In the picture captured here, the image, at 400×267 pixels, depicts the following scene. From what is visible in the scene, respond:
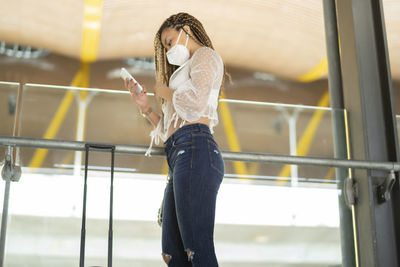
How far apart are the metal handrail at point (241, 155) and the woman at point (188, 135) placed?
0.16 meters

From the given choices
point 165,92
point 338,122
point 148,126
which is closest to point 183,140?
point 165,92

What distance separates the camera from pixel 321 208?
277 cm

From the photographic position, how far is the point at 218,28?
11.9 ft

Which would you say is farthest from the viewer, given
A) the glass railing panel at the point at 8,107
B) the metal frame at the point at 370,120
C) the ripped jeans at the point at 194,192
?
the metal frame at the point at 370,120

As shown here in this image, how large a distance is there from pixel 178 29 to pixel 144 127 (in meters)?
0.71

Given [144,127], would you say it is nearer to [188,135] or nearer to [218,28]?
[188,135]

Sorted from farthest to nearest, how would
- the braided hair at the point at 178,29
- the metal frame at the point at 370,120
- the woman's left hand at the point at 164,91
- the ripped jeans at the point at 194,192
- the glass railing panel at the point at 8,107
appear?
the metal frame at the point at 370,120 < the glass railing panel at the point at 8,107 < the braided hair at the point at 178,29 < the woman's left hand at the point at 164,91 < the ripped jeans at the point at 194,192

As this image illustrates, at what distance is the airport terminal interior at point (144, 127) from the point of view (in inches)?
93.3

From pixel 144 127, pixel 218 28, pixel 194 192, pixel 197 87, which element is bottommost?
pixel 194 192

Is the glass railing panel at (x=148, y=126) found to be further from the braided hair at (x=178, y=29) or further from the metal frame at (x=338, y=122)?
the braided hair at (x=178, y=29)

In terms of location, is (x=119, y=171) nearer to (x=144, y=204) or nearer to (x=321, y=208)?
(x=144, y=204)

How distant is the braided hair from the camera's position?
2.22 meters

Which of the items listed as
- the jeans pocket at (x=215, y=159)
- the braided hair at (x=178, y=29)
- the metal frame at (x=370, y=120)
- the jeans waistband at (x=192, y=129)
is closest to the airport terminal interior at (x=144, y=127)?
the metal frame at (x=370, y=120)

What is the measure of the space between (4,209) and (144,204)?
0.59 metres
